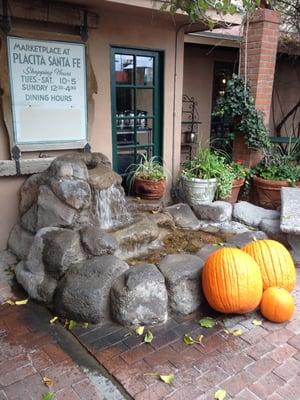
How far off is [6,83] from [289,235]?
3165 mm

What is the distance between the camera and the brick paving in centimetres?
215

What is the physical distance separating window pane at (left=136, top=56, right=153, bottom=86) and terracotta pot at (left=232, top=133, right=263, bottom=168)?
149 centimetres

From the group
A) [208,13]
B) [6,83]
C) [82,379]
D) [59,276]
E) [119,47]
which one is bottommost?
[82,379]

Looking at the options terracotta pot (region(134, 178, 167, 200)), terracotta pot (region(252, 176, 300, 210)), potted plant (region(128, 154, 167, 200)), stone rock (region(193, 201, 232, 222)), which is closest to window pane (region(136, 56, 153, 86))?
potted plant (region(128, 154, 167, 200))

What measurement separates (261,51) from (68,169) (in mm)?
3055

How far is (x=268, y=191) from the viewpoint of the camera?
15.9 ft

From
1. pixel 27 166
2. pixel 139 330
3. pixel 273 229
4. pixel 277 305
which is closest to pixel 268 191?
pixel 273 229

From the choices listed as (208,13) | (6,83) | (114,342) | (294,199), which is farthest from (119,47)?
(114,342)

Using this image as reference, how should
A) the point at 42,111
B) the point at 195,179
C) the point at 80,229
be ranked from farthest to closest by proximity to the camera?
the point at 195,179, the point at 42,111, the point at 80,229

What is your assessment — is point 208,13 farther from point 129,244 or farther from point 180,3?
point 129,244

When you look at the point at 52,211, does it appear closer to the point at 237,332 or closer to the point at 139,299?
the point at 139,299

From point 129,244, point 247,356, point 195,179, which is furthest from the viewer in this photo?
point 195,179

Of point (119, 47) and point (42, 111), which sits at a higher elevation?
point (119, 47)

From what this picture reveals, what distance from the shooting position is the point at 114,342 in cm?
258
